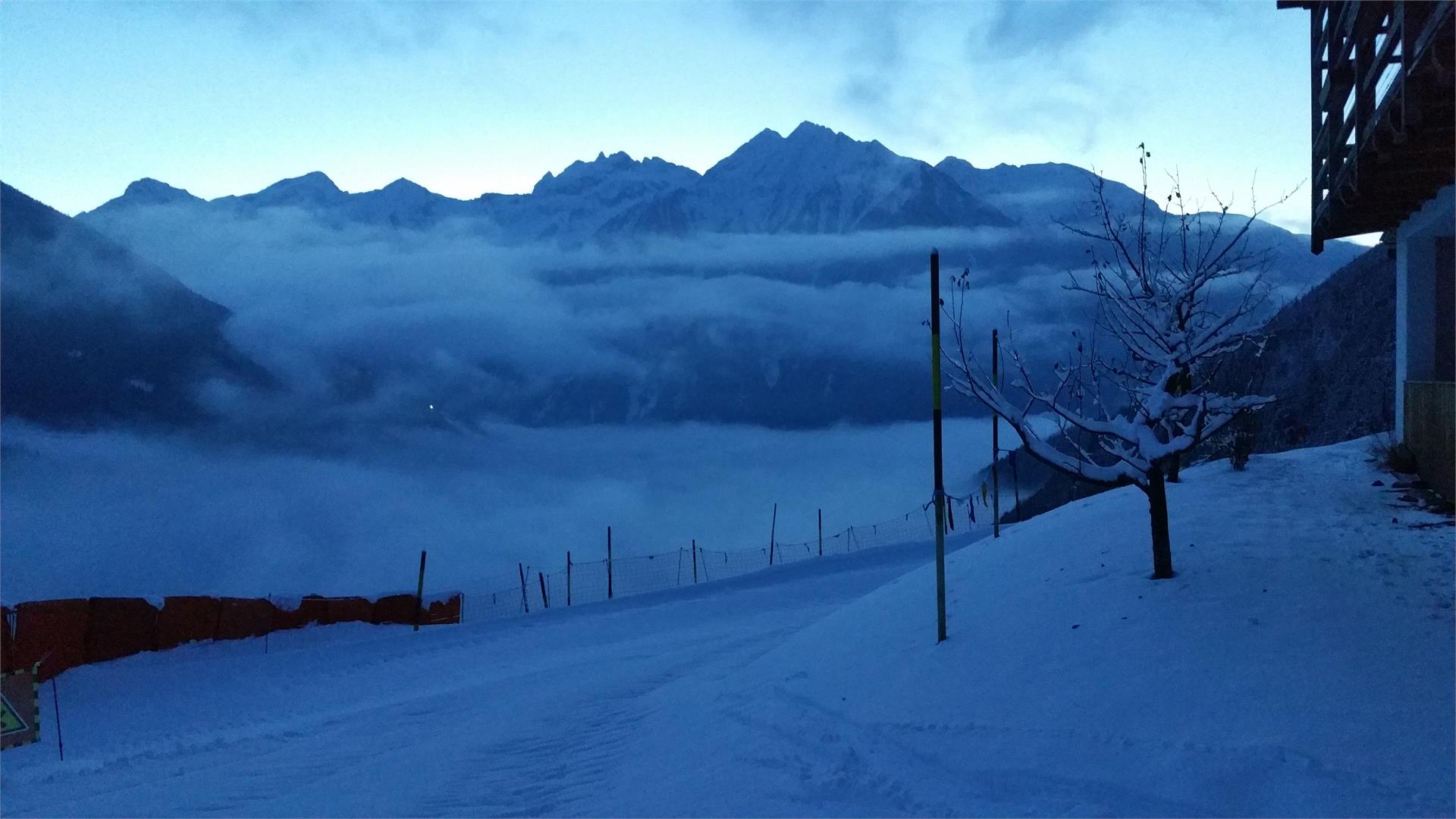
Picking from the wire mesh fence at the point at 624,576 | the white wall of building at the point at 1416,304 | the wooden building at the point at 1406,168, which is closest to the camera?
the wooden building at the point at 1406,168

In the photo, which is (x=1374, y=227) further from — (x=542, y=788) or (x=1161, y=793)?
(x=542, y=788)

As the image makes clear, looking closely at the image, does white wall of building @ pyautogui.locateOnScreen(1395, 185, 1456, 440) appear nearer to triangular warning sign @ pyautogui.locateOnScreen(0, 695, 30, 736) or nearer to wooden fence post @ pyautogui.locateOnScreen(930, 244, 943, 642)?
wooden fence post @ pyautogui.locateOnScreen(930, 244, 943, 642)

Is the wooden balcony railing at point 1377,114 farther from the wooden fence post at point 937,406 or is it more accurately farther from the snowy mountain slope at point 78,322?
the snowy mountain slope at point 78,322

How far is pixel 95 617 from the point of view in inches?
882

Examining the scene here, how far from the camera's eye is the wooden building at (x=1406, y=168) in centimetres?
846

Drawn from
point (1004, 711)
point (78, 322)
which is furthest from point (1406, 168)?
point (78, 322)

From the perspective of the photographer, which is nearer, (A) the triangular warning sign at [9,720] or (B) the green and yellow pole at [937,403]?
(B) the green and yellow pole at [937,403]

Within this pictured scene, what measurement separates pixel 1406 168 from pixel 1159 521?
516 centimetres

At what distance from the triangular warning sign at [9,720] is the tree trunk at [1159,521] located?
1504 cm

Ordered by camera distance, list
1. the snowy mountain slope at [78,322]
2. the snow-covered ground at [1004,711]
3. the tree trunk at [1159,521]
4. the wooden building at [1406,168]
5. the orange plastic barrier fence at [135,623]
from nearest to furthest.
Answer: the snow-covered ground at [1004,711] < the wooden building at [1406,168] < the tree trunk at [1159,521] < the orange plastic barrier fence at [135,623] < the snowy mountain slope at [78,322]

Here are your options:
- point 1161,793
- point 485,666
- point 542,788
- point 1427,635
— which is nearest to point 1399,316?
point 1427,635

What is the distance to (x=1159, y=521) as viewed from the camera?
10516 millimetres

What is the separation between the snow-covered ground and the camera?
717cm

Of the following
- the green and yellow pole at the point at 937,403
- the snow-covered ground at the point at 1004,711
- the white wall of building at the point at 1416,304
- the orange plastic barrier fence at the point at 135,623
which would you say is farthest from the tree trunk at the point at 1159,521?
the orange plastic barrier fence at the point at 135,623
